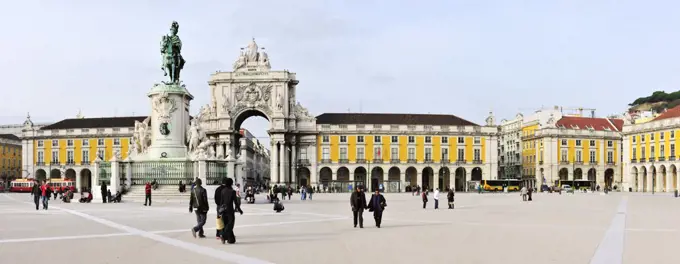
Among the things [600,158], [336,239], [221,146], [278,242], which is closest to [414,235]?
[336,239]

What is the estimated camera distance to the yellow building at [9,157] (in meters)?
115

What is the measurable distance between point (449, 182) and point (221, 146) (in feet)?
95.1

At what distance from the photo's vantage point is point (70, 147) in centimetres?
10581

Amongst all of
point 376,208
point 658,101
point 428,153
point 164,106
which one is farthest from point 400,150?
point 376,208

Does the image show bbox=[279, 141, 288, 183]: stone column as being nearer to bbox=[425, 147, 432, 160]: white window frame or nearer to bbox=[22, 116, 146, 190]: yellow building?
bbox=[425, 147, 432, 160]: white window frame

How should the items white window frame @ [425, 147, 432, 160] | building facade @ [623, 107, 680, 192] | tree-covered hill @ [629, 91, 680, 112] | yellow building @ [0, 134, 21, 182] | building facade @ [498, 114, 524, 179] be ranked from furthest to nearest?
1. tree-covered hill @ [629, 91, 680, 112]
2. building facade @ [498, 114, 524, 179]
3. yellow building @ [0, 134, 21, 182]
4. white window frame @ [425, 147, 432, 160]
5. building facade @ [623, 107, 680, 192]

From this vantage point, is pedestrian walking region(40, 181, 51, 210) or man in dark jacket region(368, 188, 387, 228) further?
pedestrian walking region(40, 181, 51, 210)

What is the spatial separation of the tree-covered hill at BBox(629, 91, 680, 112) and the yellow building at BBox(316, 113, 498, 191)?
181 feet

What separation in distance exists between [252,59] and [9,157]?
139ft

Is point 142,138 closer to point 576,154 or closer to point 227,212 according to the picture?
point 227,212

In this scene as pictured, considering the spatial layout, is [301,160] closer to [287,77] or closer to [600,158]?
[287,77]

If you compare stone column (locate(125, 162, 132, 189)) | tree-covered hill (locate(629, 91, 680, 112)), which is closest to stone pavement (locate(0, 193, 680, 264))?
stone column (locate(125, 162, 132, 189))

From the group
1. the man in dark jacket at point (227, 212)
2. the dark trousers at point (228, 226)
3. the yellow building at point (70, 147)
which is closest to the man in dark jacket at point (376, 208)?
the man in dark jacket at point (227, 212)

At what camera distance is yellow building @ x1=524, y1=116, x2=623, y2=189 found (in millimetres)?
107125
